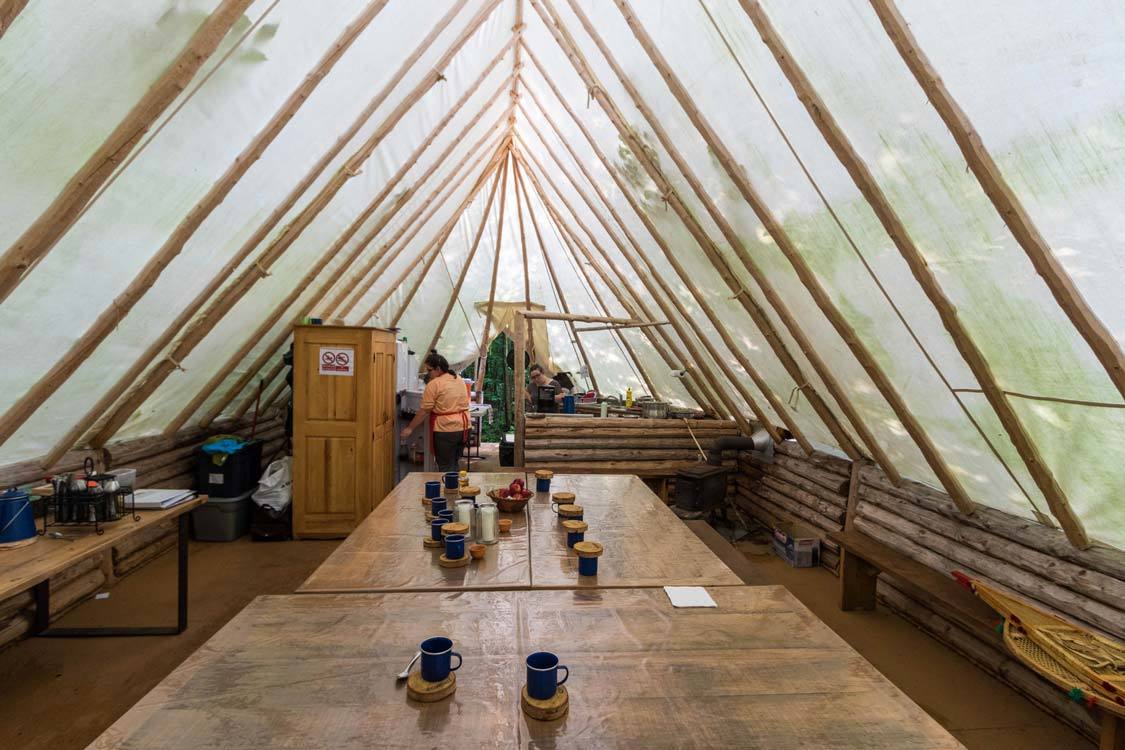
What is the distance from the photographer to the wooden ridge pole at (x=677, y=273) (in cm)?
544

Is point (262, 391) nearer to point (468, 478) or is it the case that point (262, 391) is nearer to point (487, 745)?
point (468, 478)

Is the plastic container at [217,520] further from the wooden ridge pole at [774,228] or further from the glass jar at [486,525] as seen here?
the wooden ridge pole at [774,228]

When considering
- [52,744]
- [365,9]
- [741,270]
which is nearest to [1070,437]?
[741,270]

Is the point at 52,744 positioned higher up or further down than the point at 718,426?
further down

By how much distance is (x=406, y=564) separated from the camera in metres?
2.68

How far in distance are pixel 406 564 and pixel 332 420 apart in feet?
12.2

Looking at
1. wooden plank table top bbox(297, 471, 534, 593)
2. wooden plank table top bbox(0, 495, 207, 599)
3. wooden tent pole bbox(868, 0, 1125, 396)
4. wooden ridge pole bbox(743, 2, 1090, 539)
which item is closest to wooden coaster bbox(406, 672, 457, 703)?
wooden plank table top bbox(297, 471, 534, 593)

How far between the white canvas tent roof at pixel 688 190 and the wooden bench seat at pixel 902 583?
66 centimetres

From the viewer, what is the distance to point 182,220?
3.27 metres

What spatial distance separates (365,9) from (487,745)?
3.74m

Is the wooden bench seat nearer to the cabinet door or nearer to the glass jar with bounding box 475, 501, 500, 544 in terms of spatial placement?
the glass jar with bounding box 475, 501, 500, 544

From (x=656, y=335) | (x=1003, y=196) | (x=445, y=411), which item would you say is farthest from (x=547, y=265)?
(x=1003, y=196)

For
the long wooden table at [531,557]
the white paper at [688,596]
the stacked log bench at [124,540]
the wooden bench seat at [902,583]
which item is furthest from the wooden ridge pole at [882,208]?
the stacked log bench at [124,540]

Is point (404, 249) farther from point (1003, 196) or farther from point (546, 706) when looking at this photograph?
point (546, 706)
